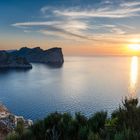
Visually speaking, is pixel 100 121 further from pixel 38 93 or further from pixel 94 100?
pixel 38 93

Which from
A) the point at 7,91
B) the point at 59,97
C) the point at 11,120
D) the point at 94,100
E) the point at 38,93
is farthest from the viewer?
the point at 7,91

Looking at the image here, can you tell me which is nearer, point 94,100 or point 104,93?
point 94,100

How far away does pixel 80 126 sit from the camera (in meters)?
12.6

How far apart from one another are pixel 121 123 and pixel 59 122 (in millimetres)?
Result: 3130

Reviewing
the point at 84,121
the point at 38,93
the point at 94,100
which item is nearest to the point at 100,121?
the point at 84,121

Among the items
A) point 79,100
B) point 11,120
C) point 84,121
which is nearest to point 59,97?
point 79,100

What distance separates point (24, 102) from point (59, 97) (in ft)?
48.2

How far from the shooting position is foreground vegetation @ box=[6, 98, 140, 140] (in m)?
11.0

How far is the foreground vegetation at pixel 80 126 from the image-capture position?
1104 cm

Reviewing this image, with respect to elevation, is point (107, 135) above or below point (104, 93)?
above

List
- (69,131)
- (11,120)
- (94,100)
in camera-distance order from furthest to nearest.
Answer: (94,100) → (11,120) → (69,131)

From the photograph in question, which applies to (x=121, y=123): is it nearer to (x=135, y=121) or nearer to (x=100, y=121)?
(x=135, y=121)

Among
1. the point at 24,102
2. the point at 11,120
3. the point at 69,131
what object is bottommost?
the point at 24,102

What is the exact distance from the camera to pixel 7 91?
132m
